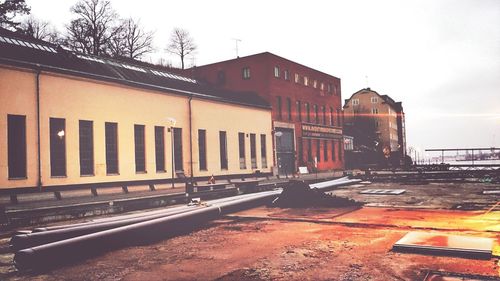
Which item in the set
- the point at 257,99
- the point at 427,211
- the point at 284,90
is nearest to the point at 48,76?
the point at 427,211

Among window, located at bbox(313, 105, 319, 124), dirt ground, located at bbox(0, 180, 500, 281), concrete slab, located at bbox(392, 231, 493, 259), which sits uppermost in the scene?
window, located at bbox(313, 105, 319, 124)

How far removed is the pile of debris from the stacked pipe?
309 cm

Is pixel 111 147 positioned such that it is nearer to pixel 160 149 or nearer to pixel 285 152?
pixel 160 149

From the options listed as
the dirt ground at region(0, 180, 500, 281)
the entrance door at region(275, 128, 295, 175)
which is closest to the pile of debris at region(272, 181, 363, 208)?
the dirt ground at region(0, 180, 500, 281)

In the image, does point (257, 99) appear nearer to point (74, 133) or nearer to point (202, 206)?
point (74, 133)

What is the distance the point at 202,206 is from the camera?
1054cm

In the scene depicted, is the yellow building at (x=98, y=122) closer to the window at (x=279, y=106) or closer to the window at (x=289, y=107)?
the window at (x=279, y=106)

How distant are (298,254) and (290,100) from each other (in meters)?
30.5

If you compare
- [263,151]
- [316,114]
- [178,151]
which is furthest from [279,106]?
[178,151]

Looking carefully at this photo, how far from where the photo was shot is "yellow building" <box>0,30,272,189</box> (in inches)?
631

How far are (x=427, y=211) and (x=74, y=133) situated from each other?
600 inches

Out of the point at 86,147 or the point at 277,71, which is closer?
the point at 86,147

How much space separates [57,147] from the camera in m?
17.3

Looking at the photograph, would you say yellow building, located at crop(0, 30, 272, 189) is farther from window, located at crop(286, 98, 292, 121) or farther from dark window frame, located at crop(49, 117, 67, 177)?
window, located at crop(286, 98, 292, 121)
